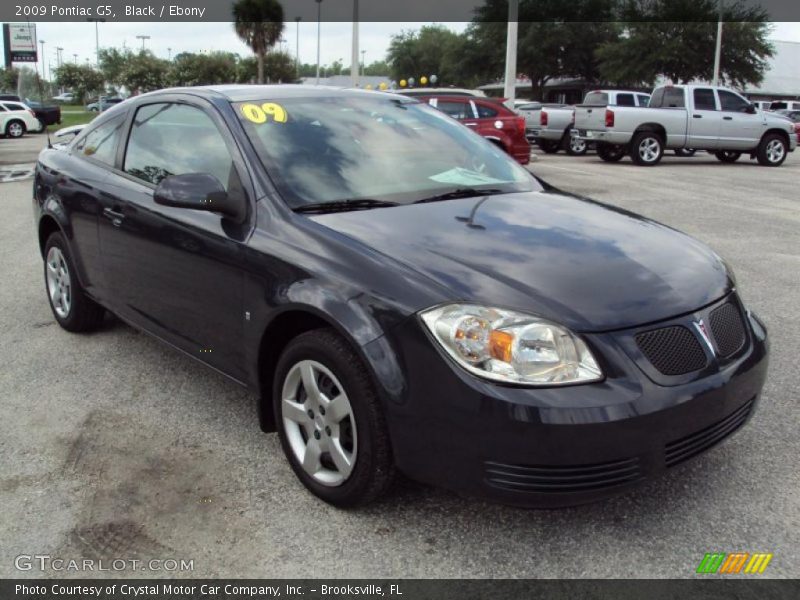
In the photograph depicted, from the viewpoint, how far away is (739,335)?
2863mm

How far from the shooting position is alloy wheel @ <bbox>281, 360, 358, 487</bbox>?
9.02 ft

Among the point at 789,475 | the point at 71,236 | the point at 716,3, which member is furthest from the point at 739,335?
the point at 716,3

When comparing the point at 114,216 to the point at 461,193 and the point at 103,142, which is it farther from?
the point at 461,193

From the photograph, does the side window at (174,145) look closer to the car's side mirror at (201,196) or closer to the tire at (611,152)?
the car's side mirror at (201,196)

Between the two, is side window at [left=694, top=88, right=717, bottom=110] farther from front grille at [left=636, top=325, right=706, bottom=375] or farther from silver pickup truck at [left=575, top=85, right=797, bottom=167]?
front grille at [left=636, top=325, right=706, bottom=375]

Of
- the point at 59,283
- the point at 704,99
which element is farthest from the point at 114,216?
the point at 704,99

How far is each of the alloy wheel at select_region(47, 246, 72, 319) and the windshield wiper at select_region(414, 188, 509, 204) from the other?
2710mm

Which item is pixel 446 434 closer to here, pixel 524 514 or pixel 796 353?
pixel 524 514

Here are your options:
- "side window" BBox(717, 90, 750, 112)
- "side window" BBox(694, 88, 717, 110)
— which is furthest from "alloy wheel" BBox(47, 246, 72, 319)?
"side window" BBox(717, 90, 750, 112)

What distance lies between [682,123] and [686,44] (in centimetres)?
2487

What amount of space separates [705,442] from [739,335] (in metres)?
0.48

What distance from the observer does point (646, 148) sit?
18.4 m

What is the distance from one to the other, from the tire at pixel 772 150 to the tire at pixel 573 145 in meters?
4.61
